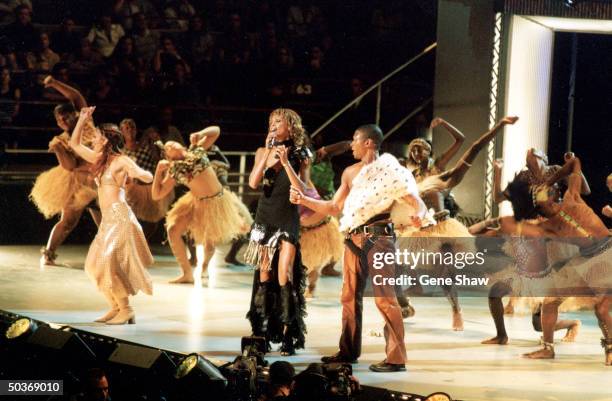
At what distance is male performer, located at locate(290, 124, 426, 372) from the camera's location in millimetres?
7441

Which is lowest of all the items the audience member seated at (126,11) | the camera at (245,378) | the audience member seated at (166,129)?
the camera at (245,378)

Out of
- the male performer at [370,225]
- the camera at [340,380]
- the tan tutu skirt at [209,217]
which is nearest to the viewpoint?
the camera at [340,380]

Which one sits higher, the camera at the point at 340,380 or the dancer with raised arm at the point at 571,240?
the dancer with raised arm at the point at 571,240

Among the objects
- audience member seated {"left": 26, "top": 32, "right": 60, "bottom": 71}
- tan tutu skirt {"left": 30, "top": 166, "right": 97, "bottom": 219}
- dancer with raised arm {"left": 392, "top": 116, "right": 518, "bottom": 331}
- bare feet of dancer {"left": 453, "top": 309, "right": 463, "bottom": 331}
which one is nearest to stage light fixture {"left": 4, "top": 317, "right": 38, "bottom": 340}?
dancer with raised arm {"left": 392, "top": 116, "right": 518, "bottom": 331}

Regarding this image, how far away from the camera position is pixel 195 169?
1135 centimetres

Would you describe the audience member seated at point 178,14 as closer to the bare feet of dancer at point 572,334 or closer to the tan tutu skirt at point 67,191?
the tan tutu skirt at point 67,191

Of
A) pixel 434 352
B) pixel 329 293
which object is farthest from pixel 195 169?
pixel 434 352

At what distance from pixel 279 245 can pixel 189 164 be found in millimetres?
3525

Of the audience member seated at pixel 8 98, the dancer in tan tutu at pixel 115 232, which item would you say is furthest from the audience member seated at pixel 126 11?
the dancer in tan tutu at pixel 115 232

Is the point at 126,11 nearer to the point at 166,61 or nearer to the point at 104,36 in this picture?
the point at 104,36

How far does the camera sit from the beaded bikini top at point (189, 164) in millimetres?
11258

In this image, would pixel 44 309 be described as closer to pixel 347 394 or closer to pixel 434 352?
pixel 434 352

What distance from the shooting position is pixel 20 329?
7.34m

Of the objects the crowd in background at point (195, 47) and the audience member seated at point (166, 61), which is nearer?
the crowd in background at point (195, 47)
